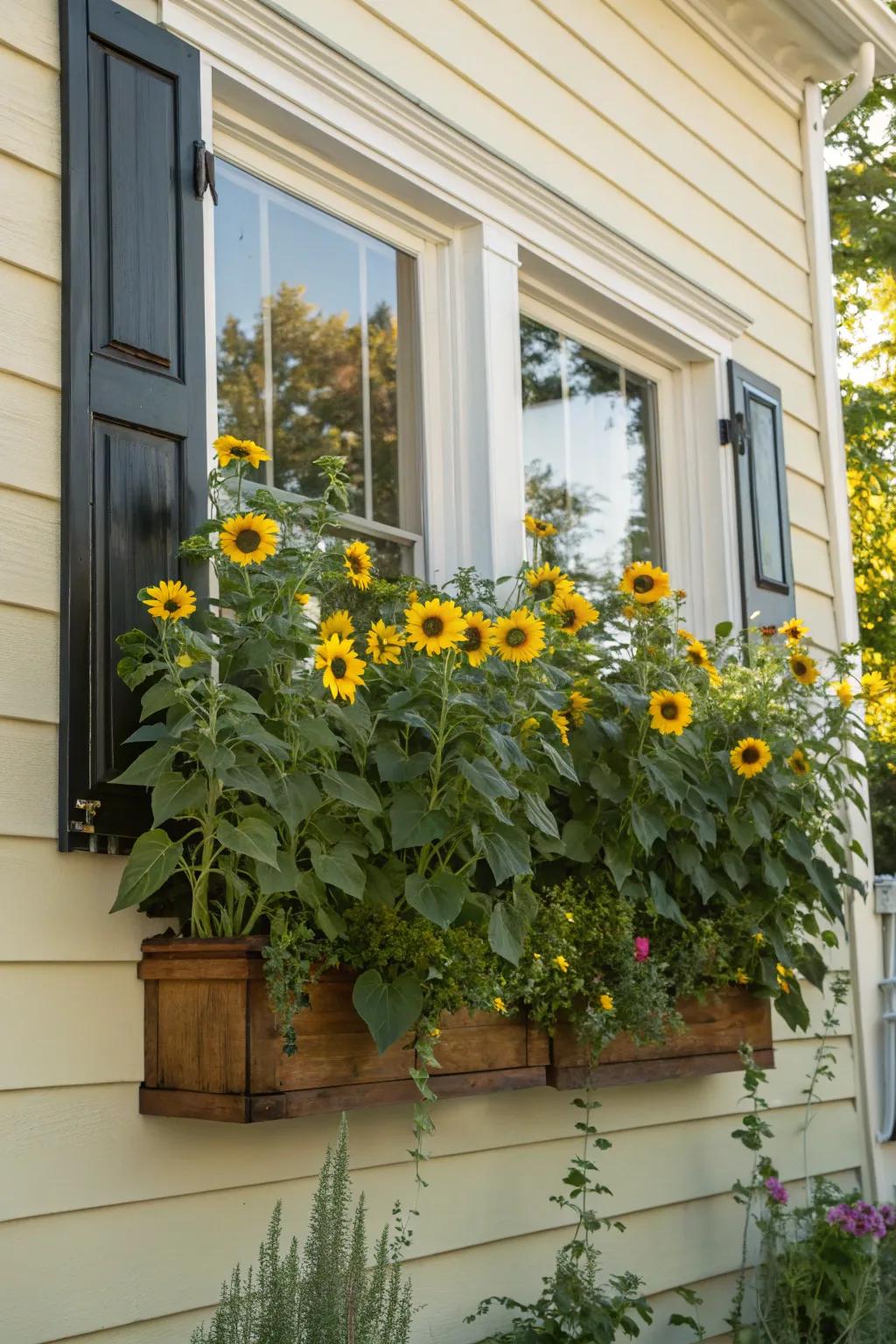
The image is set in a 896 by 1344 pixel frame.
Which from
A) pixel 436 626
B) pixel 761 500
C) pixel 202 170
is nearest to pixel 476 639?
pixel 436 626

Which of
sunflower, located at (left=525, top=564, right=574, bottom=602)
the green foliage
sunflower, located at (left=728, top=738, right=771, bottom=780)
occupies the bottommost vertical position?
the green foliage

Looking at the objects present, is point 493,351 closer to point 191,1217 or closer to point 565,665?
point 565,665

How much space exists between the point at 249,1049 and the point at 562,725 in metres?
0.88

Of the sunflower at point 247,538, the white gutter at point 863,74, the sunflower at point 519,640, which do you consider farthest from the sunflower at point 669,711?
the white gutter at point 863,74

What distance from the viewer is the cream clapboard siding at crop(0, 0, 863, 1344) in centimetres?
210

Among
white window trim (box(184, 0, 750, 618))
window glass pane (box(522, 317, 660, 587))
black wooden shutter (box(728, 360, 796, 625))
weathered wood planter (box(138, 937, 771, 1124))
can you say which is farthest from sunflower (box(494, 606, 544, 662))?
black wooden shutter (box(728, 360, 796, 625))

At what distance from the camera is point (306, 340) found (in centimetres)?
297

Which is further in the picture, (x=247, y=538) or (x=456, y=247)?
(x=456, y=247)

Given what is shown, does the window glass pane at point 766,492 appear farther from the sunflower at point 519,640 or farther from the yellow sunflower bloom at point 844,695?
the sunflower at point 519,640

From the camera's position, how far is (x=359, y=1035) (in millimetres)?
2273

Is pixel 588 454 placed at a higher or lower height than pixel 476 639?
higher

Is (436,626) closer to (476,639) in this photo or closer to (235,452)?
(476,639)

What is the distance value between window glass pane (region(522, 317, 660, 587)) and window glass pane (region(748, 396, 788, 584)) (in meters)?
0.30

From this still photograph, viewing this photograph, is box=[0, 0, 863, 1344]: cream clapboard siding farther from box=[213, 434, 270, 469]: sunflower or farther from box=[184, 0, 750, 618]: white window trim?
box=[213, 434, 270, 469]: sunflower
